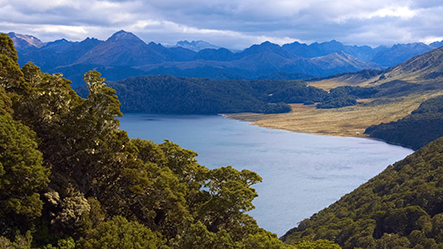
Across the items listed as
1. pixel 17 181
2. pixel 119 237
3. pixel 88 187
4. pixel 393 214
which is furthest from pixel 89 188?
pixel 393 214

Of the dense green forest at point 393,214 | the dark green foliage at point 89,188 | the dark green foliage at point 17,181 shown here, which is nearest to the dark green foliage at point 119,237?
the dark green foliage at point 89,188

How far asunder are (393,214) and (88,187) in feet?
189

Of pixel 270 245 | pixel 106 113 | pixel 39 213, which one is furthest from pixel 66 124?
pixel 270 245

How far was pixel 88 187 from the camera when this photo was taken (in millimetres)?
43594

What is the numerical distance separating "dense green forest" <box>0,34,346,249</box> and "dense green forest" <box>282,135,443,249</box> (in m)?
32.4

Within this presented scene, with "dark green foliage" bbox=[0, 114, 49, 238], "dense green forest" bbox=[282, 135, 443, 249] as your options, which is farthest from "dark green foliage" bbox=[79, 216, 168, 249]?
"dense green forest" bbox=[282, 135, 443, 249]

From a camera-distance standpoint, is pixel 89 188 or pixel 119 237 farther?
pixel 89 188

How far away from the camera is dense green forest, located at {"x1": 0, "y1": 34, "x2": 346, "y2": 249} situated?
36250 mm

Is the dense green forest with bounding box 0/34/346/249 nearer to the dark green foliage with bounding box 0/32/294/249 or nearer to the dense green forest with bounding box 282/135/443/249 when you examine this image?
the dark green foliage with bounding box 0/32/294/249

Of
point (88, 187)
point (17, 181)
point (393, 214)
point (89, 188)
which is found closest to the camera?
point (17, 181)

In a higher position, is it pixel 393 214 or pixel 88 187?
pixel 88 187

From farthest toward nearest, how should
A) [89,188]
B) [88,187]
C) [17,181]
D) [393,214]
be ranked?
1. [393,214]
2. [89,188]
3. [88,187]
4. [17,181]

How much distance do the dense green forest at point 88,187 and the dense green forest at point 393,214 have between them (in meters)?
32.4

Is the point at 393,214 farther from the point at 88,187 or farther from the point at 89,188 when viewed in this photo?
the point at 88,187
